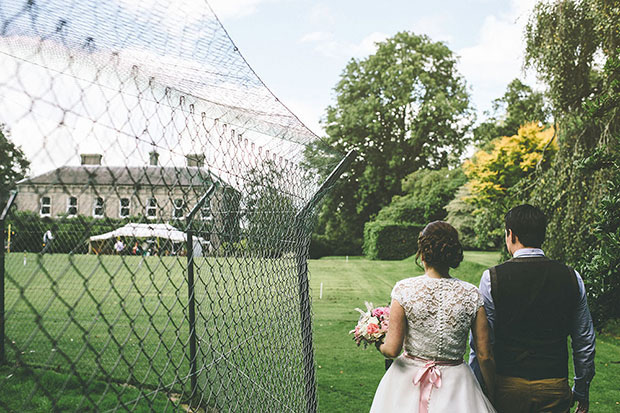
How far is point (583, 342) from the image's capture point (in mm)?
2562

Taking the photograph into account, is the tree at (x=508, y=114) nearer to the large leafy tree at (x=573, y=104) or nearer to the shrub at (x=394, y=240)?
the shrub at (x=394, y=240)

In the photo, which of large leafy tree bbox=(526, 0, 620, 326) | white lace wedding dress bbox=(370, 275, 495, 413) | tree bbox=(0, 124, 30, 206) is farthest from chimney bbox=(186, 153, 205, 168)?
large leafy tree bbox=(526, 0, 620, 326)

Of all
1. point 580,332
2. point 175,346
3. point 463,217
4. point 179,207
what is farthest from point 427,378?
point 463,217

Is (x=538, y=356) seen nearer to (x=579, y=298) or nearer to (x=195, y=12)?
(x=579, y=298)

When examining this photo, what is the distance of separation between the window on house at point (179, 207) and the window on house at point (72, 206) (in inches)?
20.1

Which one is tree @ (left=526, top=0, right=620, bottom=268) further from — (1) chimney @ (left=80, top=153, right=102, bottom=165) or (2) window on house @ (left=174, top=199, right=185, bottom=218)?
(1) chimney @ (left=80, top=153, right=102, bottom=165)

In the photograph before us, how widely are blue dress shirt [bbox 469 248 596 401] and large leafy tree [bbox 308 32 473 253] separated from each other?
93.6 feet

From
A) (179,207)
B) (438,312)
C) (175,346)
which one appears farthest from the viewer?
(175,346)

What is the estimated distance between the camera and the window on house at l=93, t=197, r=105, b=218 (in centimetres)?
122

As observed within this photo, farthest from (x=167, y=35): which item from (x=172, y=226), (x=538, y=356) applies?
(x=538, y=356)

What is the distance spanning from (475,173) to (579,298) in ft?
68.1

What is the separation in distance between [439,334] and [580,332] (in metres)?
0.77

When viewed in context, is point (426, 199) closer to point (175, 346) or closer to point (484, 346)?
point (175, 346)

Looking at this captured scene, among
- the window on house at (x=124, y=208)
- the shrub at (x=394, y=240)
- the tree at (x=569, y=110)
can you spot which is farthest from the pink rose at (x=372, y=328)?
the shrub at (x=394, y=240)
